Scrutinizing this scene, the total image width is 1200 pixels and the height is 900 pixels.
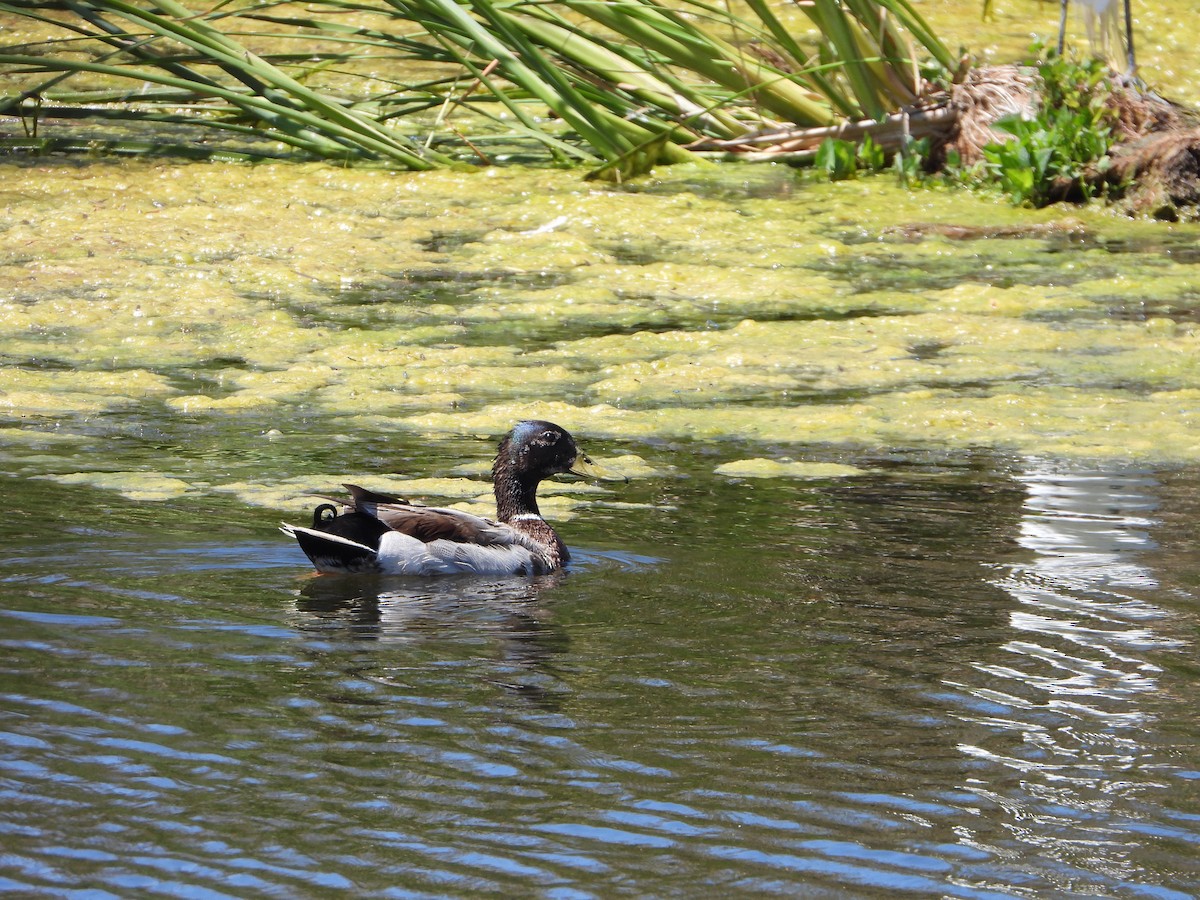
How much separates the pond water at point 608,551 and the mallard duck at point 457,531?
0.28 feet

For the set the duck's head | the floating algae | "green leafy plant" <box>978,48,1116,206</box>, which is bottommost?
the floating algae

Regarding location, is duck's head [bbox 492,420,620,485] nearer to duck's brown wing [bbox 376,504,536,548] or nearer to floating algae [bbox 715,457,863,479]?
duck's brown wing [bbox 376,504,536,548]

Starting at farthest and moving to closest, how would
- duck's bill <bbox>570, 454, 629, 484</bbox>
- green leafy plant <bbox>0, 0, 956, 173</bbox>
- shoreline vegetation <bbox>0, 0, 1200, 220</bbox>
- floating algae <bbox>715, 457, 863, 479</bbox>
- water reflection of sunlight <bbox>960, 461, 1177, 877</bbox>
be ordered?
shoreline vegetation <bbox>0, 0, 1200, 220</bbox>
green leafy plant <bbox>0, 0, 956, 173</bbox>
floating algae <bbox>715, 457, 863, 479</bbox>
duck's bill <bbox>570, 454, 629, 484</bbox>
water reflection of sunlight <bbox>960, 461, 1177, 877</bbox>

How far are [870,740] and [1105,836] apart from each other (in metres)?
0.56

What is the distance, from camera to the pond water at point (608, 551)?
3.11 metres

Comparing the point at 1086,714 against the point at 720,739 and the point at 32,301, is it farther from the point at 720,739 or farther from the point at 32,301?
the point at 32,301

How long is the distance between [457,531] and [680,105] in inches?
243

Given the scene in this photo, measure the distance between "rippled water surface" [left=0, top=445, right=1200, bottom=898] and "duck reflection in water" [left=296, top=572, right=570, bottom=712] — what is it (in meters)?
0.01

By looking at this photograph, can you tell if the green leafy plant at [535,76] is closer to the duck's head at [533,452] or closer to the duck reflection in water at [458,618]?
the duck's head at [533,452]

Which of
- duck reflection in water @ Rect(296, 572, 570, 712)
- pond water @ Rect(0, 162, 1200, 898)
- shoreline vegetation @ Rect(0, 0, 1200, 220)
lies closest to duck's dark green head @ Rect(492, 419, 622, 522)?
pond water @ Rect(0, 162, 1200, 898)

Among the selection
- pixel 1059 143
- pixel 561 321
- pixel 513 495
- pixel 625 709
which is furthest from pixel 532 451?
pixel 1059 143

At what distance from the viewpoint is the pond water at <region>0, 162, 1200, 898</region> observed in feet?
10.2

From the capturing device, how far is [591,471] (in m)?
5.74

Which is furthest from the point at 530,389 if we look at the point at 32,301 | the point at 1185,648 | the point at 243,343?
the point at 1185,648
